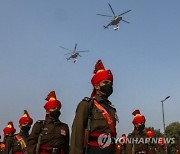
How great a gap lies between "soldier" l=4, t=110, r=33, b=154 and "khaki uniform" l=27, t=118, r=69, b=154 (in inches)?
131

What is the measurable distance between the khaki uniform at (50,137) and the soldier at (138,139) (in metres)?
4.30

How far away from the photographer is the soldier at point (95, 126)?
19.2ft

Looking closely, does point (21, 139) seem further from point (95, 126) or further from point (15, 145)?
point (95, 126)

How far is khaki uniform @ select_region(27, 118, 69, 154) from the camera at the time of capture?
10336 millimetres

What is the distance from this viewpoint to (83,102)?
613 centimetres

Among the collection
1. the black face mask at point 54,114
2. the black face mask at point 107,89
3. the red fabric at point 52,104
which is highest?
the red fabric at point 52,104

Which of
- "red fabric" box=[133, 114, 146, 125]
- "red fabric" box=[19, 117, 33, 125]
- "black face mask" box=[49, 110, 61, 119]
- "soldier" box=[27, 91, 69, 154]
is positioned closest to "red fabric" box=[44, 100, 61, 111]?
"soldier" box=[27, 91, 69, 154]

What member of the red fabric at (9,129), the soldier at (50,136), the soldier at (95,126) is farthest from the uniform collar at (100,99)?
the red fabric at (9,129)

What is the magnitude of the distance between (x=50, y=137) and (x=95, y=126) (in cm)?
469

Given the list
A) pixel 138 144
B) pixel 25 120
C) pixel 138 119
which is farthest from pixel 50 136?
pixel 138 119

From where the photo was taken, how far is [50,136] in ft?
34.4

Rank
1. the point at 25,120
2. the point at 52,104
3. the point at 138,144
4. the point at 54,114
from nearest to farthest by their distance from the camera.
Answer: the point at 54,114, the point at 52,104, the point at 25,120, the point at 138,144

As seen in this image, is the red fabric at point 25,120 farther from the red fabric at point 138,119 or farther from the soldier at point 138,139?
the red fabric at point 138,119

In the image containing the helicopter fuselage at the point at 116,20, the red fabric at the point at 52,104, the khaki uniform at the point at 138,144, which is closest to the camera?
the red fabric at the point at 52,104
